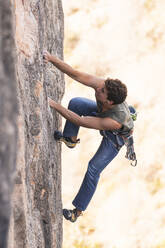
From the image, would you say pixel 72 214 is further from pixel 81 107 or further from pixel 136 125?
pixel 136 125

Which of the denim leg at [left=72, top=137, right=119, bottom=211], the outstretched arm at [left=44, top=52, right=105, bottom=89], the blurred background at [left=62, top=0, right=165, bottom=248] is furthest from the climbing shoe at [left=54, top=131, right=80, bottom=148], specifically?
the blurred background at [left=62, top=0, right=165, bottom=248]

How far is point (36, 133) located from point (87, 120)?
63 centimetres

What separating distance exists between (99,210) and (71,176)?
1.78 m

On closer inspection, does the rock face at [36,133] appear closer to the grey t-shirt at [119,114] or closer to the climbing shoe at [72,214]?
the climbing shoe at [72,214]

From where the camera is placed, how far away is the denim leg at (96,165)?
6387 mm

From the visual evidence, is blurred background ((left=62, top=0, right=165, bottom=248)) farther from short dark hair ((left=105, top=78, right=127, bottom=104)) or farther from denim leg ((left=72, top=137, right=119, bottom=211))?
short dark hair ((left=105, top=78, right=127, bottom=104))

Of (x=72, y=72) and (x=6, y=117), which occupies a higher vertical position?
(x=6, y=117)

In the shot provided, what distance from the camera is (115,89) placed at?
526 cm

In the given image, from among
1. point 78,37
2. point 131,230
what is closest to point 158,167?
point 131,230

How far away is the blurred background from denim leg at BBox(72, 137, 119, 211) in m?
5.74

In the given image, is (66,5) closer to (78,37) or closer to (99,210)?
(78,37)

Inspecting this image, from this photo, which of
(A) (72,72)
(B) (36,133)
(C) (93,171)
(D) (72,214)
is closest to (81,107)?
(A) (72,72)

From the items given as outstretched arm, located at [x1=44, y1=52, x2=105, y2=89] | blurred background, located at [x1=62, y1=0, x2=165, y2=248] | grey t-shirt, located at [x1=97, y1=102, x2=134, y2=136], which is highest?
outstretched arm, located at [x1=44, y1=52, x2=105, y2=89]

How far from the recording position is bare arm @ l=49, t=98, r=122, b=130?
5473 mm
